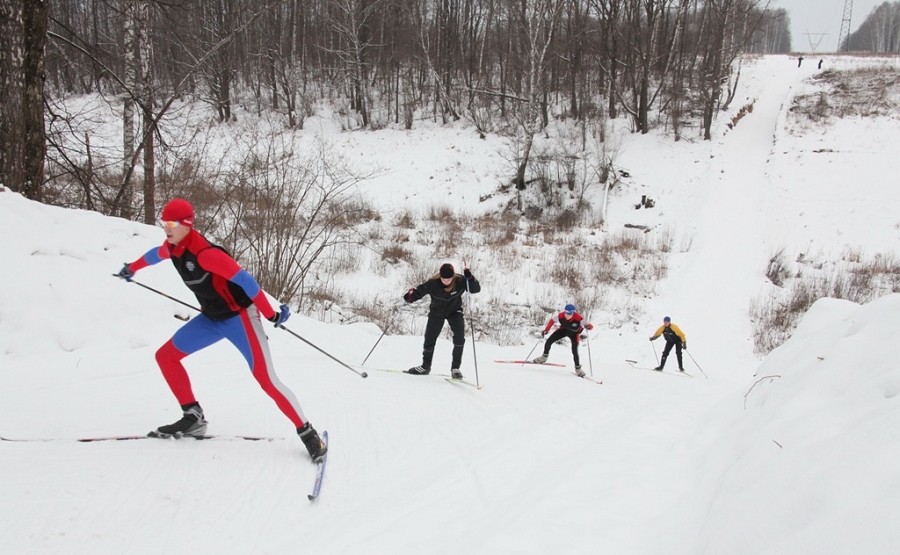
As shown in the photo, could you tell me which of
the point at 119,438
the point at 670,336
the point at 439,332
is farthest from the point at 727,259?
the point at 119,438

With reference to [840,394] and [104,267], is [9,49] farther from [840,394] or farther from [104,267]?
[840,394]

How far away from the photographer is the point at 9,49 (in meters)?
5.48

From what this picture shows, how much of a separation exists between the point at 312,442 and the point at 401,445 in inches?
38.6

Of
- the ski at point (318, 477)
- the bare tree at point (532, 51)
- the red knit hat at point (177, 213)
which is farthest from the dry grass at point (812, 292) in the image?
the red knit hat at point (177, 213)

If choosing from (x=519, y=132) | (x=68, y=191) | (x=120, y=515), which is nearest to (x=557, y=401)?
(x=120, y=515)

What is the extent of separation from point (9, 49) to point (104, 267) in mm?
2588

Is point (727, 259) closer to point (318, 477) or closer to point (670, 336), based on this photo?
point (670, 336)

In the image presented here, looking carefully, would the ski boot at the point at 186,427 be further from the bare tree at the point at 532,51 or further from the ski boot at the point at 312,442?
the bare tree at the point at 532,51

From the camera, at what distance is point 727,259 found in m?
16.6

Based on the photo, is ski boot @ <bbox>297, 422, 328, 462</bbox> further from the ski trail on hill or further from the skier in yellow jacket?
the ski trail on hill

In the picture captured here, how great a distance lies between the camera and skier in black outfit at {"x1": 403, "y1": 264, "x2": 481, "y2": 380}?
6.52 m

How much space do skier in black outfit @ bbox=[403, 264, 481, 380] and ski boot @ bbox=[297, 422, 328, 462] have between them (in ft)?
9.31

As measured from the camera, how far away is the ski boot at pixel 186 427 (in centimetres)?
379

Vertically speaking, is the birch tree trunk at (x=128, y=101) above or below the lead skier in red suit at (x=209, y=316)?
above
